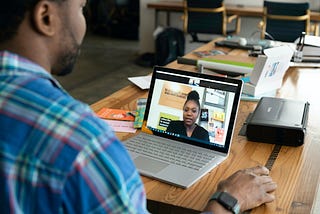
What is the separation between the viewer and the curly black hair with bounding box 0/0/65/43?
783 millimetres

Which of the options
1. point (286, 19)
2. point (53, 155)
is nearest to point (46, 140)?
point (53, 155)

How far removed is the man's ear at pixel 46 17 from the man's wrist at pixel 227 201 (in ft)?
1.92

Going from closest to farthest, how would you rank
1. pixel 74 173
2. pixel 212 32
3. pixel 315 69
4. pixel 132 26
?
pixel 74 173 < pixel 315 69 < pixel 212 32 < pixel 132 26

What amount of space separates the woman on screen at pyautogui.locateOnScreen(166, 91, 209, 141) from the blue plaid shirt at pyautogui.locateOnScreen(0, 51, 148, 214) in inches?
26.6

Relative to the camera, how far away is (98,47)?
6938 mm

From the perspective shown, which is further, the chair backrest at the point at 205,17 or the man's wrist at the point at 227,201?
the chair backrest at the point at 205,17

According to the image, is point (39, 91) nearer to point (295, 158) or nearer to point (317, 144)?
point (295, 158)

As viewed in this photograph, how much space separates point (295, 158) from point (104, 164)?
887mm

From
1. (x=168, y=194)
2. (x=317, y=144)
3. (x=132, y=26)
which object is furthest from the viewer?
(x=132, y=26)

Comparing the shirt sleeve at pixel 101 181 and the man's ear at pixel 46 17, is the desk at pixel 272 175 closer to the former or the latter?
the shirt sleeve at pixel 101 181

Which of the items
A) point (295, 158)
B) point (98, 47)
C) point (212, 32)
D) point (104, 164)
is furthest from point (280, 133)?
point (98, 47)

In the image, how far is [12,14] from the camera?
80 cm

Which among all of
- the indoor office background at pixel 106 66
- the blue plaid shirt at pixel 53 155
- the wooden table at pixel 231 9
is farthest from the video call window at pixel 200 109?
the wooden table at pixel 231 9

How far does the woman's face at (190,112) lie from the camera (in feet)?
4.81
